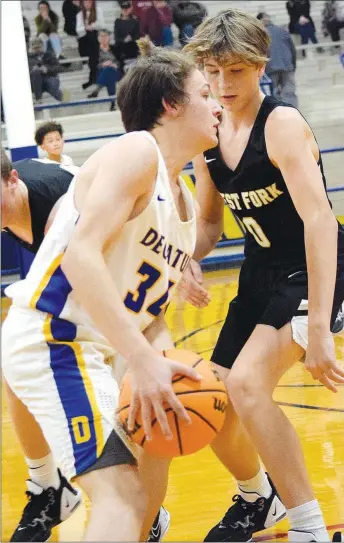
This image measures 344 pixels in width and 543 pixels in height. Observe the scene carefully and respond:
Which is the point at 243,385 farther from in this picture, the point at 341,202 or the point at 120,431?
the point at 341,202

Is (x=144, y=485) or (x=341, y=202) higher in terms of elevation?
(x=144, y=485)

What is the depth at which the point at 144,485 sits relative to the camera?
8.92 feet

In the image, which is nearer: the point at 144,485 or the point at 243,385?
the point at 144,485

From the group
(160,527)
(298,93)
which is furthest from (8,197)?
(298,93)

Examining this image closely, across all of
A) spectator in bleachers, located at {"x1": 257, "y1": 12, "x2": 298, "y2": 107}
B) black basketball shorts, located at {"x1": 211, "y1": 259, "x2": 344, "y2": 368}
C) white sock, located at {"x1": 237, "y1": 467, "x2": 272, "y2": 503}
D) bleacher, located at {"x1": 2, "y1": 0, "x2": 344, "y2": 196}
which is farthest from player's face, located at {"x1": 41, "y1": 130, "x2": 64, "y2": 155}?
white sock, located at {"x1": 237, "y1": 467, "x2": 272, "y2": 503}

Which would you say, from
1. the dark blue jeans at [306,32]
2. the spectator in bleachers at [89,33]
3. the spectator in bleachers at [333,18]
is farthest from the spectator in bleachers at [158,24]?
the spectator in bleachers at [333,18]

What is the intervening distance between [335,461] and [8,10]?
223 inches

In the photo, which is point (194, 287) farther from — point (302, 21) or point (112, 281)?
point (302, 21)

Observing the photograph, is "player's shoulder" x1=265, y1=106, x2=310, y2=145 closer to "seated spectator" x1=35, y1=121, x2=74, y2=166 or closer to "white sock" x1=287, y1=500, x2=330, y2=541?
"white sock" x1=287, y1=500, x2=330, y2=541

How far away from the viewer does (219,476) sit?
412cm

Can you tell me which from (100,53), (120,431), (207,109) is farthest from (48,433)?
(100,53)

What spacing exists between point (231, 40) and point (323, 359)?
3.98 ft

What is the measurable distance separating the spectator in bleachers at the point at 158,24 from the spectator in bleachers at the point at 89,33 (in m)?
0.82

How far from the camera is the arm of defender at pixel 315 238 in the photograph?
9.82 feet
